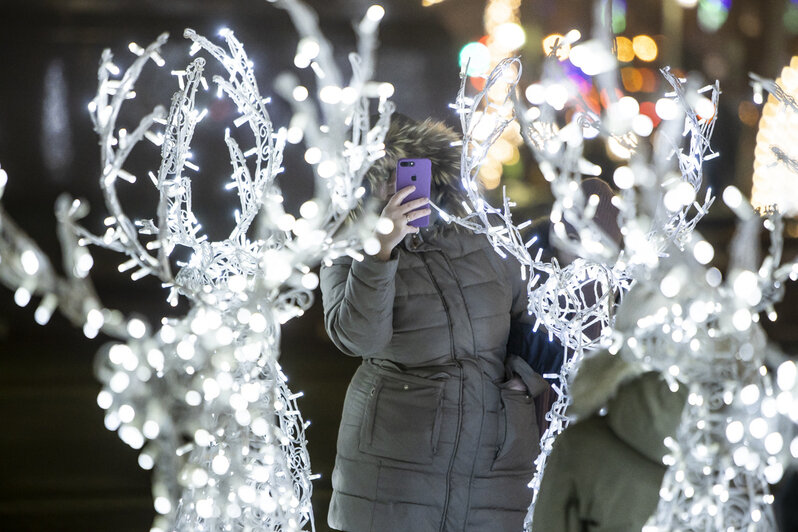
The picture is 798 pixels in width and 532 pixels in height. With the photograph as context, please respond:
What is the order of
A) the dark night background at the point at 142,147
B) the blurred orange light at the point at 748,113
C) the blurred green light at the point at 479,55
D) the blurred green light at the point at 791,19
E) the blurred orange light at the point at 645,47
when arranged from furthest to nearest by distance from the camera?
the blurred green light at the point at 791,19
the blurred orange light at the point at 748,113
the blurred orange light at the point at 645,47
the blurred green light at the point at 479,55
the dark night background at the point at 142,147

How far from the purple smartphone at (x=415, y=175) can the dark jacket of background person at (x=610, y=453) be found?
21.5 inches

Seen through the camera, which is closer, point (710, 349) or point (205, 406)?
point (710, 349)

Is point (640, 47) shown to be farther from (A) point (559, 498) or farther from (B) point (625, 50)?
(A) point (559, 498)

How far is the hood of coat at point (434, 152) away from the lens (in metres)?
1.84

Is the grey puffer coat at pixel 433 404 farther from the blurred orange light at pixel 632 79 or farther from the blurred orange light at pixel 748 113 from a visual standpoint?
the blurred orange light at pixel 748 113

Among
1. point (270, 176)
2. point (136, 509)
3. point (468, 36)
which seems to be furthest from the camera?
point (468, 36)

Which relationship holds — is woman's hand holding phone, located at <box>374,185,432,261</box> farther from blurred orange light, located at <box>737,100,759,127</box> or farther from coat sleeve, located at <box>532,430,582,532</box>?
blurred orange light, located at <box>737,100,759,127</box>

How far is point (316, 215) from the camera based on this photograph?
4.27ft

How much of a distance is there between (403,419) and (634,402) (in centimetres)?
61

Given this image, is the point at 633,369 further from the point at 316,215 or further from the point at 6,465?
the point at 6,465

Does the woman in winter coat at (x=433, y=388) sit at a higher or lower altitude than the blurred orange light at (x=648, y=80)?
lower

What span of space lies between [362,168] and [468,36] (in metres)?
3.39

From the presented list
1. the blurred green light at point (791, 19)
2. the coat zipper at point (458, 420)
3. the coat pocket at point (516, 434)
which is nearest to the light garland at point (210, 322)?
the coat zipper at point (458, 420)

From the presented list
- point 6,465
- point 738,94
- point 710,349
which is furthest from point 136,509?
point 738,94
